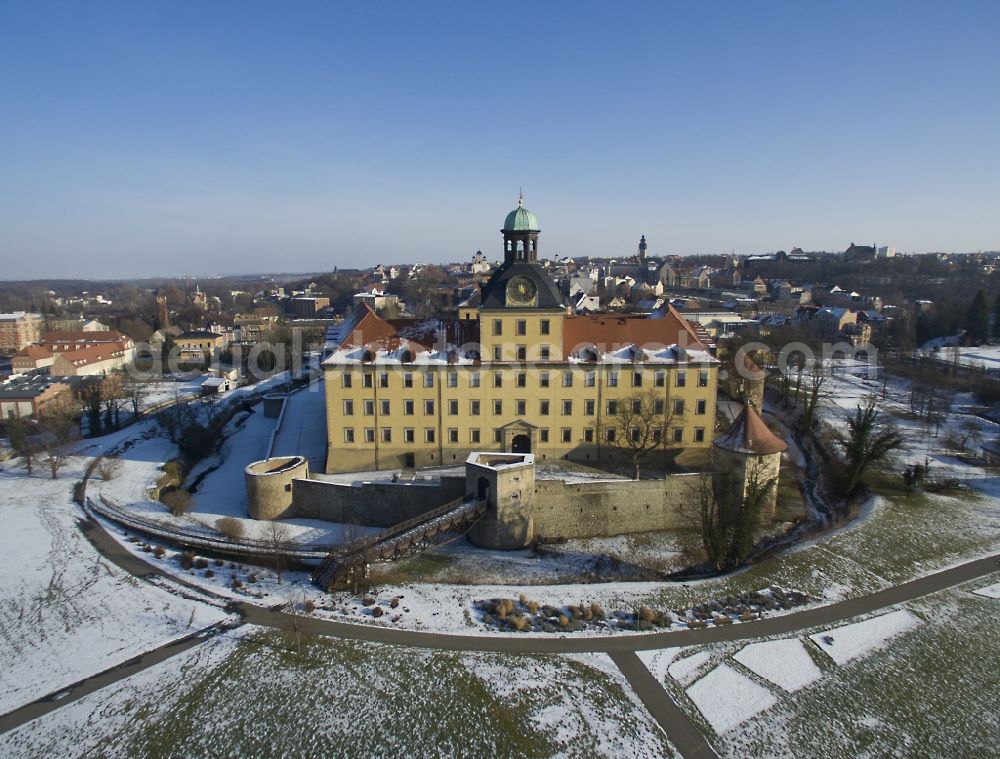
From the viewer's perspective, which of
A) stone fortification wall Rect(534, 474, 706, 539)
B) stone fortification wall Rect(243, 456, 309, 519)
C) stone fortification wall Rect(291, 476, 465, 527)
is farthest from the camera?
stone fortification wall Rect(243, 456, 309, 519)

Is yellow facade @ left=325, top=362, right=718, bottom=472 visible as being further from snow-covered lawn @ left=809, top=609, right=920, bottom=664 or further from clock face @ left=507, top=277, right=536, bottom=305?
snow-covered lawn @ left=809, top=609, right=920, bottom=664

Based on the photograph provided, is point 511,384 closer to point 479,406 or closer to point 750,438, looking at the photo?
point 479,406

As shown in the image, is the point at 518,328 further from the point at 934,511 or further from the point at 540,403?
the point at 934,511

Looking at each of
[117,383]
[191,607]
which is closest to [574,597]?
[191,607]

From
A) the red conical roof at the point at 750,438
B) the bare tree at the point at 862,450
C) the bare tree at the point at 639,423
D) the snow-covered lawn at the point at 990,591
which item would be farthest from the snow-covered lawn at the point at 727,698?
the bare tree at the point at 862,450

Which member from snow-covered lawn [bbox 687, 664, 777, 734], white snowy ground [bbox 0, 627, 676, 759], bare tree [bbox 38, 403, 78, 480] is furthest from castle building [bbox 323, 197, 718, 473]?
bare tree [bbox 38, 403, 78, 480]

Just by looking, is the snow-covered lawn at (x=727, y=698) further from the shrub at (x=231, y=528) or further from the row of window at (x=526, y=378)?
the shrub at (x=231, y=528)
